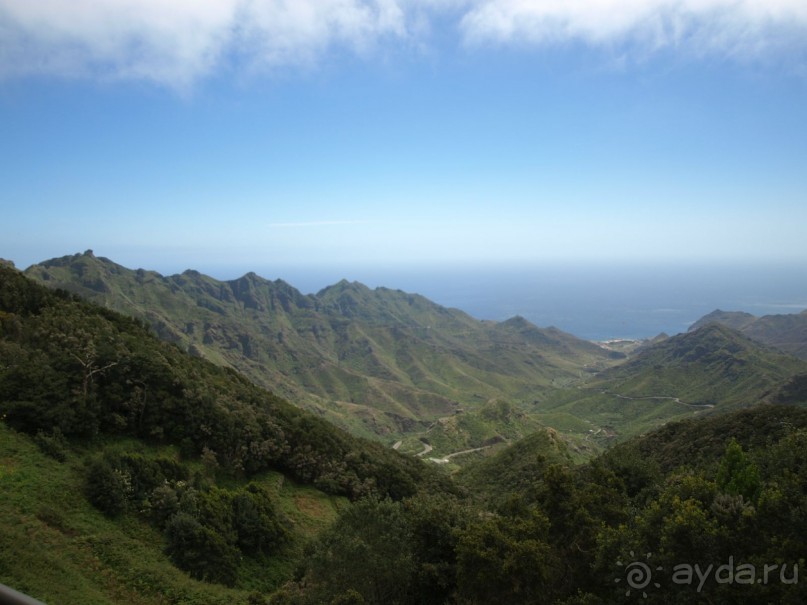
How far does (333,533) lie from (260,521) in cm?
976

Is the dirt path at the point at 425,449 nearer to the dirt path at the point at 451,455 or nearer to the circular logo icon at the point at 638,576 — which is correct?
the dirt path at the point at 451,455

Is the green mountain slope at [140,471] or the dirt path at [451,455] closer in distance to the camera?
the green mountain slope at [140,471]

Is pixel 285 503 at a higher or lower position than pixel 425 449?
higher

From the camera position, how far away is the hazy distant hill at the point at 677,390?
125 metres

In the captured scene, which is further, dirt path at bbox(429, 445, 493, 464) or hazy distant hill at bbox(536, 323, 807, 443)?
hazy distant hill at bbox(536, 323, 807, 443)

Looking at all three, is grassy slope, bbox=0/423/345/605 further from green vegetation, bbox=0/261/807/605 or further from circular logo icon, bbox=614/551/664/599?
circular logo icon, bbox=614/551/664/599

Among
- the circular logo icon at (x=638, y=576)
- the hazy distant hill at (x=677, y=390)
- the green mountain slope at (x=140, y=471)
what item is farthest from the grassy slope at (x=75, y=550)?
the hazy distant hill at (x=677, y=390)

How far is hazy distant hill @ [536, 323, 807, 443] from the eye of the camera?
125 meters

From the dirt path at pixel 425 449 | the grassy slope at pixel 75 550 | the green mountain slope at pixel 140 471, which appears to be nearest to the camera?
the grassy slope at pixel 75 550

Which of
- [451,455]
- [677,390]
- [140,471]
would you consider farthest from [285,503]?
[677,390]

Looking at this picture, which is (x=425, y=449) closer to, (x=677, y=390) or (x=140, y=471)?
(x=140, y=471)

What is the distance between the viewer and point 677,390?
146m

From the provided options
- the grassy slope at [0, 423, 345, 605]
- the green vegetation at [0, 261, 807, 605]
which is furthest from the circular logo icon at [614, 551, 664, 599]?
the grassy slope at [0, 423, 345, 605]

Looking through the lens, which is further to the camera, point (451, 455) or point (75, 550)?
point (451, 455)
